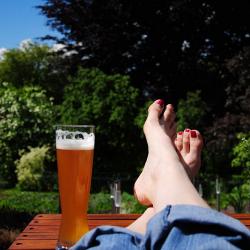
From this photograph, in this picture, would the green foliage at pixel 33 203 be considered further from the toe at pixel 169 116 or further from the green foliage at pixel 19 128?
the toe at pixel 169 116

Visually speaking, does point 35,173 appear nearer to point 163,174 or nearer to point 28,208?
point 28,208

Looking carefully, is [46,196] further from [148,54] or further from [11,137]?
[148,54]

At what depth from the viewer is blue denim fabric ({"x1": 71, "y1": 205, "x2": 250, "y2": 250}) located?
1.14 metres

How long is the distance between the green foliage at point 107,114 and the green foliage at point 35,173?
2.64ft

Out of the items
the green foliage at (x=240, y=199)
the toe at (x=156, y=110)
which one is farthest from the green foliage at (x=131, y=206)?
the toe at (x=156, y=110)

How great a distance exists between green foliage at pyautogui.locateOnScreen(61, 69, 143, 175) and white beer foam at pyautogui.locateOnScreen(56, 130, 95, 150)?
27.5ft

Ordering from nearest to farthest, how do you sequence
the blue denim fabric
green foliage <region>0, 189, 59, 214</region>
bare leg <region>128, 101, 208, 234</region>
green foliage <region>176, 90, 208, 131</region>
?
the blue denim fabric < bare leg <region>128, 101, 208, 234</region> < green foliage <region>0, 189, 59, 214</region> < green foliage <region>176, 90, 208, 131</region>

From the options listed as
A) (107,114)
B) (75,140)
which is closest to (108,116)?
(107,114)

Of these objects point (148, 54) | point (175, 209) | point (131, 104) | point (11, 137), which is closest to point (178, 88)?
point (148, 54)

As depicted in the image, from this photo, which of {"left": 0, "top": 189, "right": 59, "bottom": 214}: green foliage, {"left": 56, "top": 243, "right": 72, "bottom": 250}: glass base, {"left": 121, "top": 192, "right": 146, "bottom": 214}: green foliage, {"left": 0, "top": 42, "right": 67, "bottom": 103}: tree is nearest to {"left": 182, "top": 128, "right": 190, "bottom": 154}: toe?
{"left": 56, "top": 243, "right": 72, "bottom": 250}: glass base

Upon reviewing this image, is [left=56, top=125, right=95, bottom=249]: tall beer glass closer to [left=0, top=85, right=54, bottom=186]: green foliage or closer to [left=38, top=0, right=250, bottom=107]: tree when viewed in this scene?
[left=0, top=85, right=54, bottom=186]: green foliage

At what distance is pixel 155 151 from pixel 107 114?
27.7ft

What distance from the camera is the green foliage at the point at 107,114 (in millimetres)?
10172

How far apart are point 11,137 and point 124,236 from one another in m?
10.3
